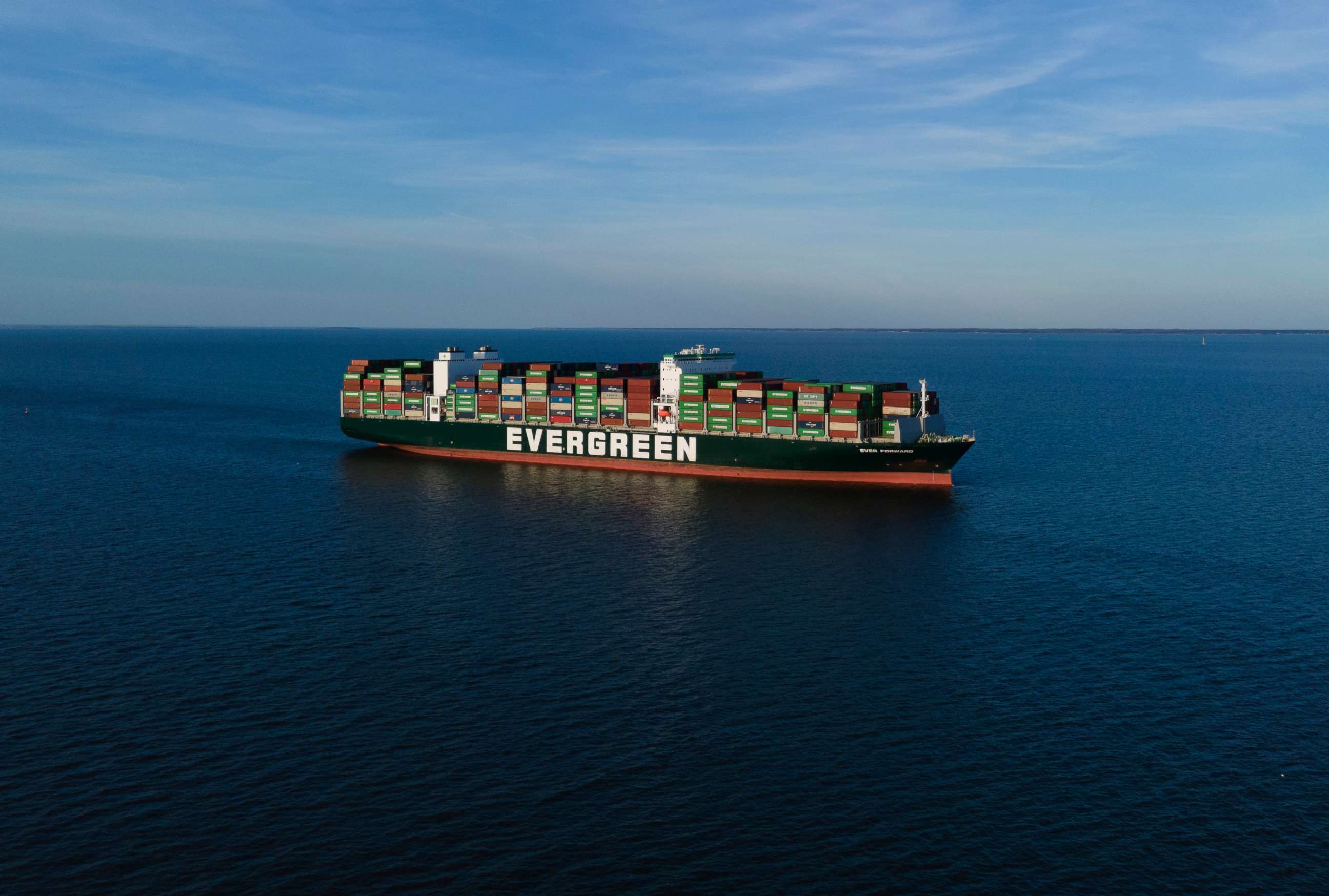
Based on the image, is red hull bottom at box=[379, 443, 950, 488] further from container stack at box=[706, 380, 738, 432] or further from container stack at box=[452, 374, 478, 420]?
container stack at box=[706, 380, 738, 432]

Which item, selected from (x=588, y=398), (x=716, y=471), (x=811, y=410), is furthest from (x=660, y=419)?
(x=811, y=410)

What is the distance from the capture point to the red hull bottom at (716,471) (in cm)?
8194

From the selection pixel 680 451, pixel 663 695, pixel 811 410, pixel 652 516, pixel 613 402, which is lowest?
pixel 663 695

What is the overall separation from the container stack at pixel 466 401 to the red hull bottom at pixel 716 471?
3546 millimetres

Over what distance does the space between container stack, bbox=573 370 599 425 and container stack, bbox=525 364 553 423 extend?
3195mm

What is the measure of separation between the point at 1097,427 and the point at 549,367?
215ft

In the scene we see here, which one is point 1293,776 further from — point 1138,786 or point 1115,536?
point 1115,536

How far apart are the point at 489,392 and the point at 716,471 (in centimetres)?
2589

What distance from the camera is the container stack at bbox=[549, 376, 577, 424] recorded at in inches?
3770

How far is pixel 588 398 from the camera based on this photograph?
9475 centimetres

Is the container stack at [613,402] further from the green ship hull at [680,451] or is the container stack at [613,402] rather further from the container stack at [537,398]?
the container stack at [537,398]

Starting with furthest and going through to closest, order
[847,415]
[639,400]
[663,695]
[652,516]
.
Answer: [639,400] → [847,415] → [652,516] → [663,695]

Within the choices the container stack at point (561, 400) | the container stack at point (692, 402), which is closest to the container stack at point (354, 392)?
the container stack at point (561, 400)

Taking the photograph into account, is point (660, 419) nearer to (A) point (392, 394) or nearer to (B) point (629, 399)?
(B) point (629, 399)
